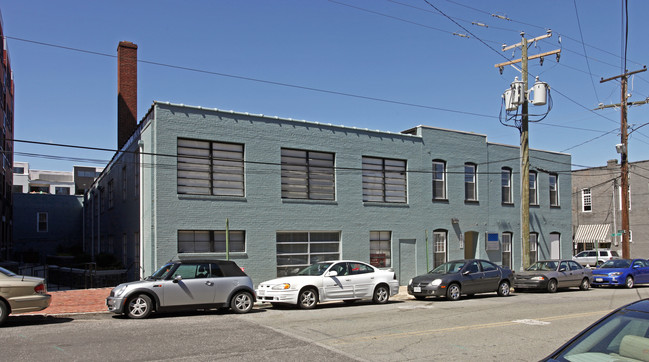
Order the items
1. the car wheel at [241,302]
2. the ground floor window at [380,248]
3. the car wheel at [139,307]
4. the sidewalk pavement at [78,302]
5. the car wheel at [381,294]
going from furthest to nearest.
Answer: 1. the ground floor window at [380,248]
2. the car wheel at [381,294]
3. the sidewalk pavement at [78,302]
4. the car wheel at [241,302]
5. the car wheel at [139,307]

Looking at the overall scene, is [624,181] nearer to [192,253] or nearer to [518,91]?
[518,91]

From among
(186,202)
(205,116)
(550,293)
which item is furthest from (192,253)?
(550,293)

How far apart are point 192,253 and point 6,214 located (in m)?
25.4

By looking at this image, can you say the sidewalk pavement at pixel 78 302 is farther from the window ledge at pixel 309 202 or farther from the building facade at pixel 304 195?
the window ledge at pixel 309 202

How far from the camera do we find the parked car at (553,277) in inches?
844

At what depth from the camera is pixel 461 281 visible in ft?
61.1

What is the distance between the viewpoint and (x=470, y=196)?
89.0 feet

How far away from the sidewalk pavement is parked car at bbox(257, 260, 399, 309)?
4.72 meters

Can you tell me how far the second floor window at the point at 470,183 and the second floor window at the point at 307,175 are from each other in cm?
786

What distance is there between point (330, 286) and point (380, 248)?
793cm

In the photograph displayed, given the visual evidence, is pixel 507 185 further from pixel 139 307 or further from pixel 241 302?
pixel 139 307

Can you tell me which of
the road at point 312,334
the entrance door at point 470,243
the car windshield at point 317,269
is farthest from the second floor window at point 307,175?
the entrance door at point 470,243

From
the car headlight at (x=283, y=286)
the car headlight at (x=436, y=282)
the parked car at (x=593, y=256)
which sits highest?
the car headlight at (x=283, y=286)

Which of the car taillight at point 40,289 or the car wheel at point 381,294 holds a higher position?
the car taillight at point 40,289
